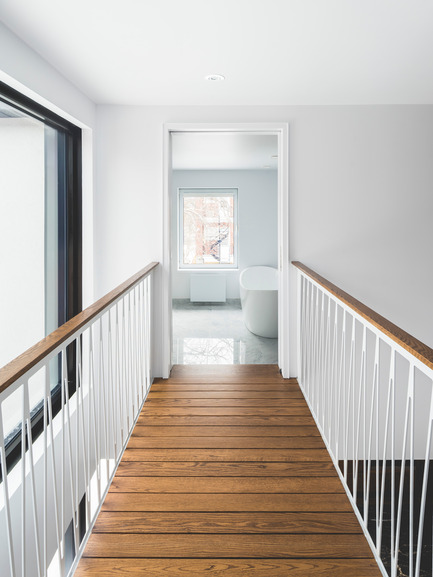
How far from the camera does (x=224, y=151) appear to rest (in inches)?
234

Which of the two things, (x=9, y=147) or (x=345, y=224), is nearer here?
(x=9, y=147)

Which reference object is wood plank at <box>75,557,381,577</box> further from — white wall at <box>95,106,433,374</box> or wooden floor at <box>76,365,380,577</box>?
white wall at <box>95,106,433,374</box>

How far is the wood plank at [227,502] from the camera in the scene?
82.0 inches

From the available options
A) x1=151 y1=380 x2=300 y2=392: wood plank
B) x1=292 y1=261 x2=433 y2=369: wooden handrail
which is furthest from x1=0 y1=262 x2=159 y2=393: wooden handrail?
x1=151 y1=380 x2=300 y2=392: wood plank

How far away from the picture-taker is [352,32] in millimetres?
2383

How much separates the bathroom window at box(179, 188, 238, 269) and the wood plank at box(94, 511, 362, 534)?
19.6 feet

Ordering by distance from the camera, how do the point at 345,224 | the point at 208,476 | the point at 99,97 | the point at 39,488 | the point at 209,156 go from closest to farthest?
the point at 208,476, the point at 39,488, the point at 99,97, the point at 345,224, the point at 209,156

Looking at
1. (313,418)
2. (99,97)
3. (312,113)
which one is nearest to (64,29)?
(99,97)

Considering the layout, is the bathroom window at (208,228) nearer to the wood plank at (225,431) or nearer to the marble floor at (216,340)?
the marble floor at (216,340)

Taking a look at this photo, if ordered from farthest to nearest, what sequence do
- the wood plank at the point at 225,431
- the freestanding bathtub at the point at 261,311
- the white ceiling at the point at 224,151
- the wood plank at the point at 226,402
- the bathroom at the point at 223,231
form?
the bathroom at the point at 223,231, the freestanding bathtub at the point at 261,311, the white ceiling at the point at 224,151, the wood plank at the point at 226,402, the wood plank at the point at 225,431

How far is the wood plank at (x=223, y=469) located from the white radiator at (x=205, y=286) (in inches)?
209

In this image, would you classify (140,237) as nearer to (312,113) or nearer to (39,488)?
(312,113)

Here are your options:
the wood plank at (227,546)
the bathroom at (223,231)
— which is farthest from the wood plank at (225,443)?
the bathroom at (223,231)

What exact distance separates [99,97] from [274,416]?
2628mm
